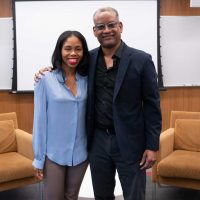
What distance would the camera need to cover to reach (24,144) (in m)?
3.01

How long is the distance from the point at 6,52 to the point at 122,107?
2.66m

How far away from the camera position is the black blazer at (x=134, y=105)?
5.69 feet

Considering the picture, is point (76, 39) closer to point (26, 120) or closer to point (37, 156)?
point (37, 156)

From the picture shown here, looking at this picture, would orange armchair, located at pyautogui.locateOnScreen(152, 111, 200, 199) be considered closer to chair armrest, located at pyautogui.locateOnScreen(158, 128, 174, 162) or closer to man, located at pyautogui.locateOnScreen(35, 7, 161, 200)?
chair armrest, located at pyautogui.locateOnScreen(158, 128, 174, 162)

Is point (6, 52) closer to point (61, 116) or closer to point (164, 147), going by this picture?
point (164, 147)

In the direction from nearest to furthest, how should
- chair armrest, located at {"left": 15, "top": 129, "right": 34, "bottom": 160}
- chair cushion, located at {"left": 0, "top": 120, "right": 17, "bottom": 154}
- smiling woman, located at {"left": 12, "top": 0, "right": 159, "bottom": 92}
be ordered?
chair armrest, located at {"left": 15, "top": 129, "right": 34, "bottom": 160}
chair cushion, located at {"left": 0, "top": 120, "right": 17, "bottom": 154}
smiling woman, located at {"left": 12, "top": 0, "right": 159, "bottom": 92}

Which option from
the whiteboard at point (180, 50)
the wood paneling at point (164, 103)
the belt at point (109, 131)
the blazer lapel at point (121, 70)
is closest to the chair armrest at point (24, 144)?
the wood paneling at point (164, 103)

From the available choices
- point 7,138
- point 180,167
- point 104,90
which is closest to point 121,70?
point 104,90

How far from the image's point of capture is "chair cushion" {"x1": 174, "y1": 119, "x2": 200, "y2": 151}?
314 centimetres

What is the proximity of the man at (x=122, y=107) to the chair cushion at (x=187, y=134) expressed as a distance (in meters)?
1.45

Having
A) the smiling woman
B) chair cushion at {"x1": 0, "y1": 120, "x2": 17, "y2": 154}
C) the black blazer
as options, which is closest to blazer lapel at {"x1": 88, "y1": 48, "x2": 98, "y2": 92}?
the black blazer

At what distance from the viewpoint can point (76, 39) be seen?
179 centimetres

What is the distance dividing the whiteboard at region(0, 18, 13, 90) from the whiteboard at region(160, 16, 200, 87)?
1.92m

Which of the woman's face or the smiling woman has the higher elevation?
the smiling woman
